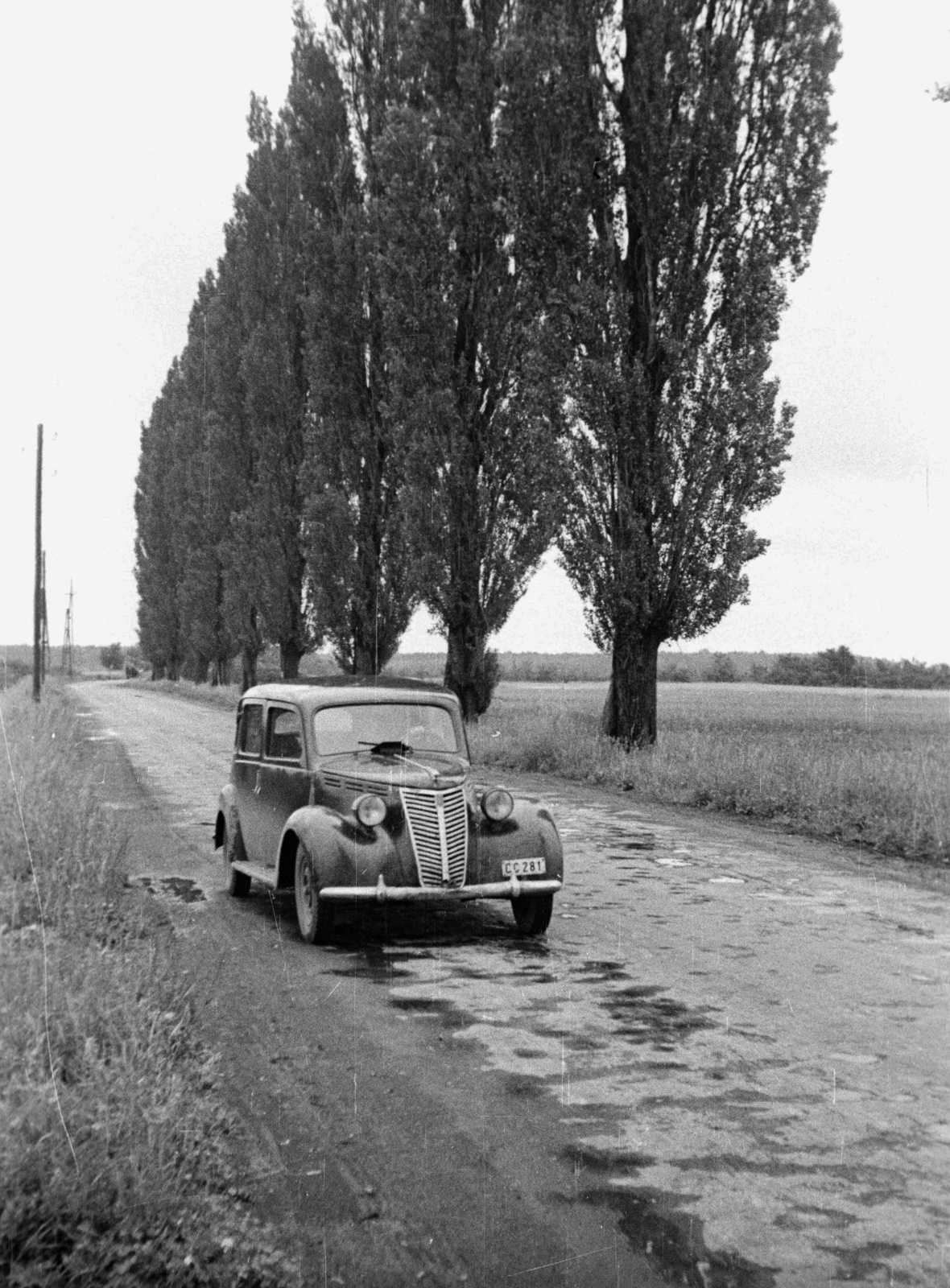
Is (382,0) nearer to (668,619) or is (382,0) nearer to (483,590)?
(483,590)

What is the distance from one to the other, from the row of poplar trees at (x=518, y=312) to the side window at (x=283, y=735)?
350 inches

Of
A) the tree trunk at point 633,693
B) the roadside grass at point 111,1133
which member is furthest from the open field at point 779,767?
the roadside grass at point 111,1133

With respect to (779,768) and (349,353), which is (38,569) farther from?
(779,768)

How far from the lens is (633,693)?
18172 millimetres

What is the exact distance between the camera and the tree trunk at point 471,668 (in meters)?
22.4

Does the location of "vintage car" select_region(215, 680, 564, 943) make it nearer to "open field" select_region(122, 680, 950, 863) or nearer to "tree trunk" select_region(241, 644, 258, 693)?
"open field" select_region(122, 680, 950, 863)

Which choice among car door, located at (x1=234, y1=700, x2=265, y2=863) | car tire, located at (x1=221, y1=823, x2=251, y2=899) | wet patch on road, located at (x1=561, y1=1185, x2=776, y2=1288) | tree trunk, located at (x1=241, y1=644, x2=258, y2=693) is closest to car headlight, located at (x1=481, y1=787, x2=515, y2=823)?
car door, located at (x1=234, y1=700, x2=265, y2=863)

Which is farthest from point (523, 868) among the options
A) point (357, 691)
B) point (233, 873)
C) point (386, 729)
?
point (233, 873)

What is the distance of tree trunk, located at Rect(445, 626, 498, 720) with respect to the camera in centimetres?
2241

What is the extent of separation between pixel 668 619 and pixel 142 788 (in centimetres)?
724

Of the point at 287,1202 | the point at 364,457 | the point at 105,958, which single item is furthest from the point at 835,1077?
the point at 364,457

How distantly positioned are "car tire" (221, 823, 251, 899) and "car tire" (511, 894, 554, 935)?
7.20ft

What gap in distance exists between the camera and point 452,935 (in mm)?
7441

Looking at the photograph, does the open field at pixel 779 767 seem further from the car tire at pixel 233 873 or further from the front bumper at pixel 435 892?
the car tire at pixel 233 873
